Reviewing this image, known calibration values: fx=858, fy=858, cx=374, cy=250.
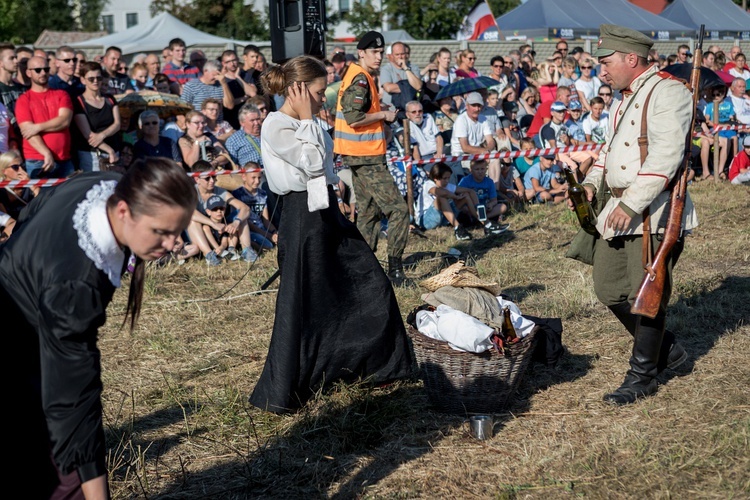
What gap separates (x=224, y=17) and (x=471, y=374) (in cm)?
3549

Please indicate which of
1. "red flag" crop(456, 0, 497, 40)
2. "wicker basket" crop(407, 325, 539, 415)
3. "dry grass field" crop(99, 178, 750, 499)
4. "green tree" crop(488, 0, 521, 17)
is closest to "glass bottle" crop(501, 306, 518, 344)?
"wicker basket" crop(407, 325, 539, 415)

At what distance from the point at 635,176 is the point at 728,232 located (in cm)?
521

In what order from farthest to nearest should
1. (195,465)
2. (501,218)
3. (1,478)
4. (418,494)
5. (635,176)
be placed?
(501,218) → (635,176) → (195,465) → (418,494) → (1,478)

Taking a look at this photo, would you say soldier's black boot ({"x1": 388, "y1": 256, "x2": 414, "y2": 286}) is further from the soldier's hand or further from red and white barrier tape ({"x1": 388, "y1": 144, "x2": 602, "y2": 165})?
the soldier's hand

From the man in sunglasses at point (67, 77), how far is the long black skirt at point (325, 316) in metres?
5.34

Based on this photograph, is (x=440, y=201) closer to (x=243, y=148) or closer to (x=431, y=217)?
(x=431, y=217)

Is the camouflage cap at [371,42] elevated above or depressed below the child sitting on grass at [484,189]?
above

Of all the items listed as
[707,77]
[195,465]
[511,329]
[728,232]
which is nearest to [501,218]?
[728,232]

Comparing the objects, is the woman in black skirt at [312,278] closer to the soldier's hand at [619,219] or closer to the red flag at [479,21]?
the soldier's hand at [619,219]

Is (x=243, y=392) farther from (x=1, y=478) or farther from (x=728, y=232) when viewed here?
(x=728, y=232)

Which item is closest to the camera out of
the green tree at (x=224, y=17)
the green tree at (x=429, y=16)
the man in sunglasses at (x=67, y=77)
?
the man in sunglasses at (x=67, y=77)

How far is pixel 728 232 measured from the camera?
902 centimetres

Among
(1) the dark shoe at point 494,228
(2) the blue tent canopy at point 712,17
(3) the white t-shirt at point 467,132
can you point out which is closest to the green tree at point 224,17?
(2) the blue tent canopy at point 712,17

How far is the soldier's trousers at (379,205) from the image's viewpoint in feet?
24.7
